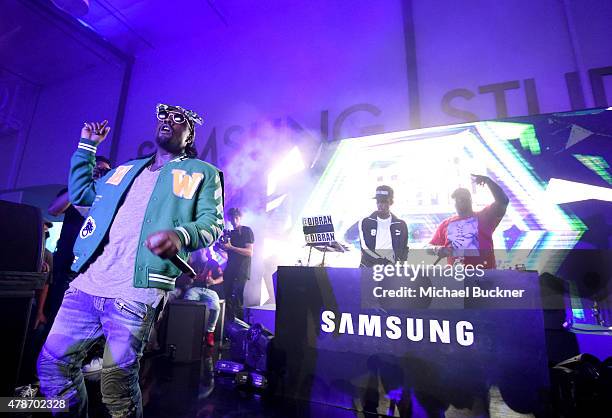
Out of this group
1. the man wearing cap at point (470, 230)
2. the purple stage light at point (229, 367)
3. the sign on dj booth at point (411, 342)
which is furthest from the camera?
the man wearing cap at point (470, 230)

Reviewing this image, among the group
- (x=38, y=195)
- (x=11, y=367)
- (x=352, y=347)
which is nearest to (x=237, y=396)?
(x=352, y=347)

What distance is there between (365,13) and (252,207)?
4.35 m

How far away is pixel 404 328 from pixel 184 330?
9.14 feet

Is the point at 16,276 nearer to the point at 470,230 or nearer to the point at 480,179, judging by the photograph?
the point at 470,230

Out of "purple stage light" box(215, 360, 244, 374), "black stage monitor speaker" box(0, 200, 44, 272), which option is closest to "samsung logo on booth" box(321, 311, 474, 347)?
"purple stage light" box(215, 360, 244, 374)

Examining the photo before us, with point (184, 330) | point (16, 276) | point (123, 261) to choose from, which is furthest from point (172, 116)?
point (184, 330)

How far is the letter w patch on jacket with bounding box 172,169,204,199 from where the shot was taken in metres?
1.38

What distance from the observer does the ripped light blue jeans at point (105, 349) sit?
46.6 inches

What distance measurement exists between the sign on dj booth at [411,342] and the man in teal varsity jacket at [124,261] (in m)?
1.52

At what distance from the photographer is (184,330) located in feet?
12.4

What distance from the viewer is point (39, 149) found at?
A: 26.8 ft

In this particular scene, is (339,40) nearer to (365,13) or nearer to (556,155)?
(365,13)

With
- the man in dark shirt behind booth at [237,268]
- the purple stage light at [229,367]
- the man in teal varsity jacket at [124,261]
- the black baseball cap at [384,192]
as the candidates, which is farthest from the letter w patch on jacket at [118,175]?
the black baseball cap at [384,192]

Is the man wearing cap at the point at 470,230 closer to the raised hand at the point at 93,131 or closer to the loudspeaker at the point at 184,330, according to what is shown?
the loudspeaker at the point at 184,330
